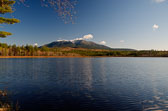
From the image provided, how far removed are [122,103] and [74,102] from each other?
6.78 m

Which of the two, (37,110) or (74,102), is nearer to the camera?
(37,110)

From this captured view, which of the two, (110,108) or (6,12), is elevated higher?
(6,12)

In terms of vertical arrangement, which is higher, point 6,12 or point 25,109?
point 6,12

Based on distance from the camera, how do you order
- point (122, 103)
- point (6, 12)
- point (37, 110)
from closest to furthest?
point (37, 110) → point (122, 103) → point (6, 12)

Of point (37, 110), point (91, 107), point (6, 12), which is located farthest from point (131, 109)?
point (6, 12)

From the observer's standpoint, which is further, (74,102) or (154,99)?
(154,99)

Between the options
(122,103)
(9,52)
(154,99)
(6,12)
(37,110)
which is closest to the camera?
(37,110)

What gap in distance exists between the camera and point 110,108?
1672 centimetres

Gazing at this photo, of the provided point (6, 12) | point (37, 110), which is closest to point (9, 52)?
point (6, 12)

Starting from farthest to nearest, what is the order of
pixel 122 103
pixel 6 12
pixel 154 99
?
pixel 6 12, pixel 154 99, pixel 122 103

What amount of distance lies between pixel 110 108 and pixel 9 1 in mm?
22103

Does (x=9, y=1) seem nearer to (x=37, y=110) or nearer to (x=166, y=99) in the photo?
(x=37, y=110)

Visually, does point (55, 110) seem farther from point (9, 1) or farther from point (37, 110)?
point (9, 1)

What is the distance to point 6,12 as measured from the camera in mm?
24359
